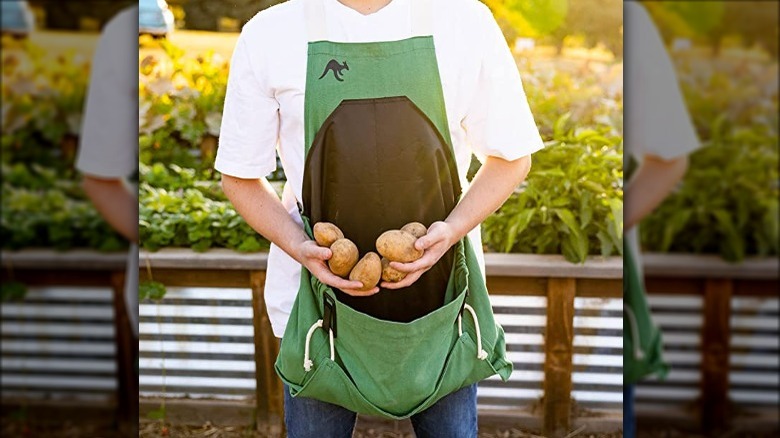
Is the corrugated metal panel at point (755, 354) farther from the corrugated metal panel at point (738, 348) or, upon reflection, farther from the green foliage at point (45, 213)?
the green foliage at point (45, 213)

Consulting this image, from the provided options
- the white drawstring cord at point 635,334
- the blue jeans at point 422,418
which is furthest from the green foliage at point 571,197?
the blue jeans at point 422,418

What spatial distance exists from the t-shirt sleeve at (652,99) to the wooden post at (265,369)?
111 cm

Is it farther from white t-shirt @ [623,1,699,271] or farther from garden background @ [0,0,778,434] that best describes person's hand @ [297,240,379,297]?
white t-shirt @ [623,1,699,271]

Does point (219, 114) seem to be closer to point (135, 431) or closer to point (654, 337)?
point (135, 431)

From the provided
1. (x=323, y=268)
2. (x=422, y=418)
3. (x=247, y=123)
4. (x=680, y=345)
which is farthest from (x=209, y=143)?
(x=680, y=345)

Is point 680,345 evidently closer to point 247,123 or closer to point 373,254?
point 373,254

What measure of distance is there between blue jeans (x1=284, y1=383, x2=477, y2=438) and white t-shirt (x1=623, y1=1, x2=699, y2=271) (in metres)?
0.58

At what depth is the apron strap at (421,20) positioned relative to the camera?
1.98 meters

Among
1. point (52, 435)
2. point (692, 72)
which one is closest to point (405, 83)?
point (692, 72)

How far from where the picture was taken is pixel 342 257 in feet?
6.25

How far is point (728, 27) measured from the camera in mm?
1830

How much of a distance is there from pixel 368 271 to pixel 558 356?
0.92 meters

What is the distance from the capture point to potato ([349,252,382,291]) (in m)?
1.90

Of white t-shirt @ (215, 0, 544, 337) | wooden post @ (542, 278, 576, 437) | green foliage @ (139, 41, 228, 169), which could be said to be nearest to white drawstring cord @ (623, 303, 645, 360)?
wooden post @ (542, 278, 576, 437)
